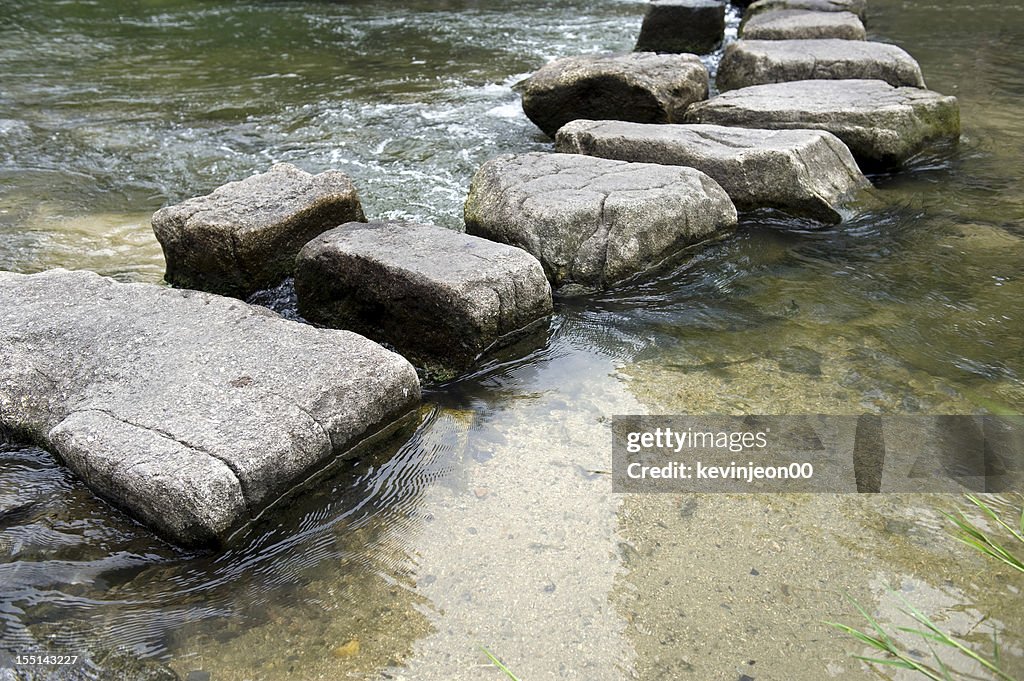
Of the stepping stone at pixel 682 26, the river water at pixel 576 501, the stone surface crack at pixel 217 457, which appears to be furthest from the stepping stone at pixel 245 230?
the stepping stone at pixel 682 26

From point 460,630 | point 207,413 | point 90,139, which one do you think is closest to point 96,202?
point 90,139

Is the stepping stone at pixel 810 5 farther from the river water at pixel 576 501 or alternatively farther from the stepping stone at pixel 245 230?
the stepping stone at pixel 245 230

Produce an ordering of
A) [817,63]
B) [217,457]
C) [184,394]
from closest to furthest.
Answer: [217,457] < [184,394] < [817,63]

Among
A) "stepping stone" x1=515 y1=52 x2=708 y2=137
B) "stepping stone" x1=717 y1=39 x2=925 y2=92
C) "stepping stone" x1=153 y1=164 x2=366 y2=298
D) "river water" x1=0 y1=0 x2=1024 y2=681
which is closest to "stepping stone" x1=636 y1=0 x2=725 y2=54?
"stepping stone" x1=717 y1=39 x2=925 y2=92

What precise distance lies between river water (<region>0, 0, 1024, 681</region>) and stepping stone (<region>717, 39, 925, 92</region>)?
667 millimetres

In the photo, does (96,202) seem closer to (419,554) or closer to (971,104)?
(419,554)

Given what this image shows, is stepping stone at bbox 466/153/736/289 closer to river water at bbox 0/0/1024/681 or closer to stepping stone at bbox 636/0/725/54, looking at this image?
river water at bbox 0/0/1024/681

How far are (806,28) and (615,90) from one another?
7.64 ft

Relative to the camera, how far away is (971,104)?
659 cm

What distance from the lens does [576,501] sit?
262cm

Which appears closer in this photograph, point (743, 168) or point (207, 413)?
point (207, 413)

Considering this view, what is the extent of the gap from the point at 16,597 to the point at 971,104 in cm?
679

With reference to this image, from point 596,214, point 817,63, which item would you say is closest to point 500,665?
point 596,214
